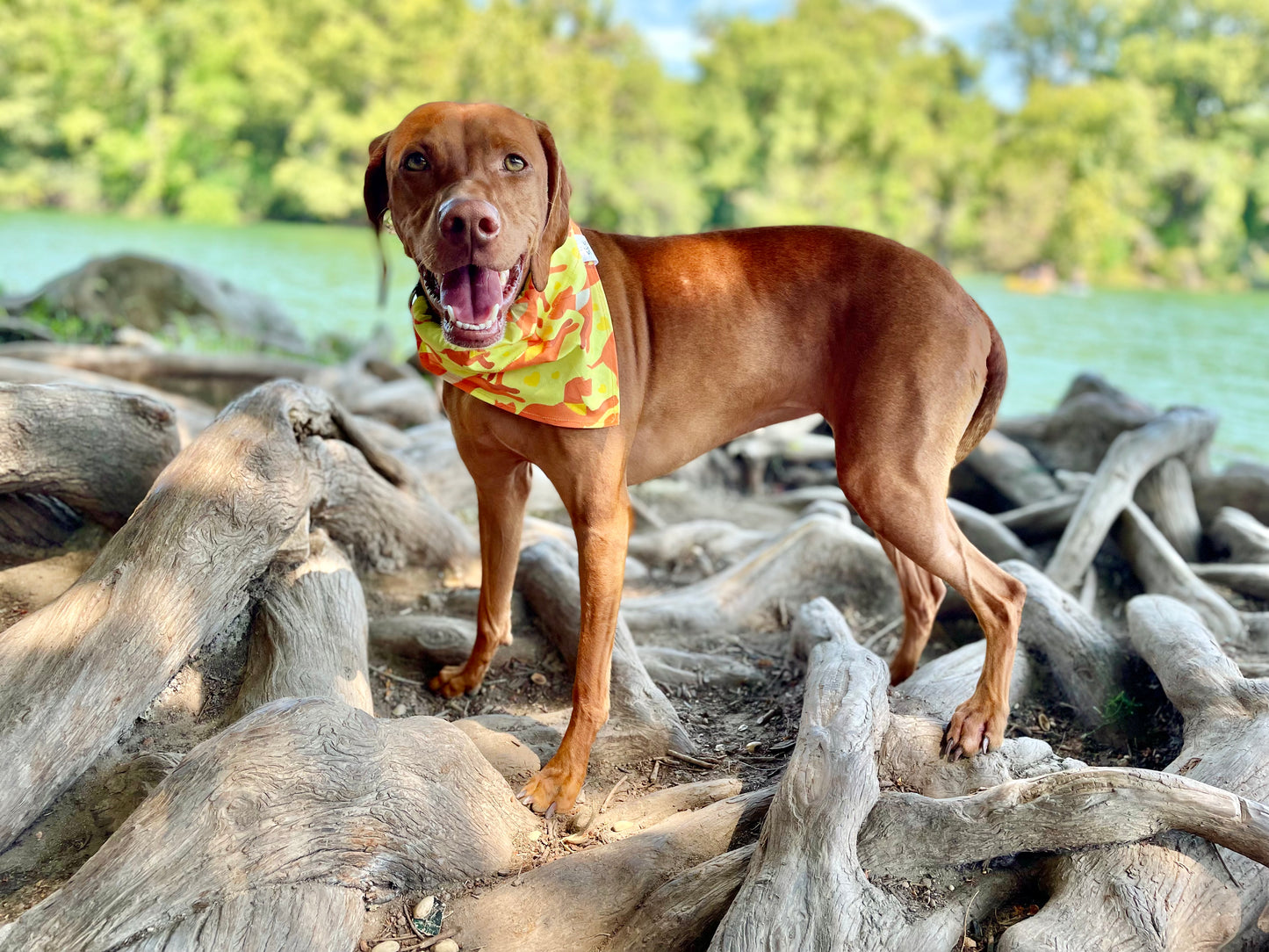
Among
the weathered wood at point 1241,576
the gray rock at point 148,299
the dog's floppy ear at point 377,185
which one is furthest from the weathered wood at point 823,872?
the gray rock at point 148,299

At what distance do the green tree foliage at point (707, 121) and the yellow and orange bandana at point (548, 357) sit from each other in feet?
69.7

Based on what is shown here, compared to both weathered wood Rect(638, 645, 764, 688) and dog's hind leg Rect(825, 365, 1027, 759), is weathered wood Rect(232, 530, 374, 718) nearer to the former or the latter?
weathered wood Rect(638, 645, 764, 688)

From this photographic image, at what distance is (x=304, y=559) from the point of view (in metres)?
2.82

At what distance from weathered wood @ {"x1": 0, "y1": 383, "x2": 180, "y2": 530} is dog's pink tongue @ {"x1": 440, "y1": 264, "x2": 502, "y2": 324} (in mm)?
1341

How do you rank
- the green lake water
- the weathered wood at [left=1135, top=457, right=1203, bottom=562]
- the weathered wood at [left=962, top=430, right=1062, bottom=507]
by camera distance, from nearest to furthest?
the weathered wood at [left=1135, top=457, right=1203, bottom=562] < the weathered wood at [left=962, top=430, right=1062, bottom=507] < the green lake water

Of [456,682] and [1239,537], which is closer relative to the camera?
[456,682]

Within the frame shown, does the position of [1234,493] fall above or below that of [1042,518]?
above

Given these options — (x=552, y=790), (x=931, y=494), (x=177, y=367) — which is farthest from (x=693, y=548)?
(x=177, y=367)

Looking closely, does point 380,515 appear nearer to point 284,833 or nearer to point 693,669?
point 693,669

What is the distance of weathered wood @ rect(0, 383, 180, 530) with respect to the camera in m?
2.61

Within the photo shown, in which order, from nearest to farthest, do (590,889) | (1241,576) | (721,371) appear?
(590,889) < (721,371) < (1241,576)

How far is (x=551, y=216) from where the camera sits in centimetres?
219

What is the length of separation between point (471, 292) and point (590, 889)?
1334 mm

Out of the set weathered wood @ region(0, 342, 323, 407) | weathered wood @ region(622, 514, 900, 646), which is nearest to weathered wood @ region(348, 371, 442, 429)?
weathered wood @ region(0, 342, 323, 407)
